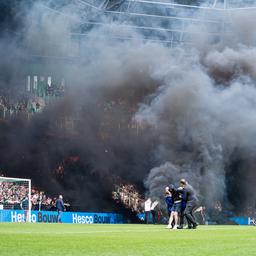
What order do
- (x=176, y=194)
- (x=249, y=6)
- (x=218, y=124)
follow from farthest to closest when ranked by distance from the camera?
(x=249, y=6), (x=218, y=124), (x=176, y=194)

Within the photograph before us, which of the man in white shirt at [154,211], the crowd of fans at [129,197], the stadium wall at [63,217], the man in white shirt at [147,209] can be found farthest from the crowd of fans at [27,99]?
the man in white shirt at [147,209]

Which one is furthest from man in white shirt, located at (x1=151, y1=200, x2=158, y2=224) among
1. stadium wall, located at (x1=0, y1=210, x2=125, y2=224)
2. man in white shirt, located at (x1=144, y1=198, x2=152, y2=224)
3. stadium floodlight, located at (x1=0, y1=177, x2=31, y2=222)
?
stadium floodlight, located at (x1=0, y1=177, x2=31, y2=222)

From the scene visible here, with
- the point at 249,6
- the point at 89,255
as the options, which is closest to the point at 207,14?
the point at 249,6

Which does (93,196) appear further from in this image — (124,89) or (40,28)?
(40,28)

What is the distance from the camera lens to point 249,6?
2119 inches

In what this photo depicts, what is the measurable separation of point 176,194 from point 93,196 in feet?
98.7

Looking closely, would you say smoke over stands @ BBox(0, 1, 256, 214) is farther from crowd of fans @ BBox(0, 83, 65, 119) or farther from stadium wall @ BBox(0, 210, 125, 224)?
stadium wall @ BBox(0, 210, 125, 224)

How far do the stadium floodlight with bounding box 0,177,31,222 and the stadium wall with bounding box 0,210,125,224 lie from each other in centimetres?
40

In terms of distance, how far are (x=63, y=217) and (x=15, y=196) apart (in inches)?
130

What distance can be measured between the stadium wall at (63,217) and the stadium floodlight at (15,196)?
0.40 metres

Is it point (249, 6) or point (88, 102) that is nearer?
point (249, 6)

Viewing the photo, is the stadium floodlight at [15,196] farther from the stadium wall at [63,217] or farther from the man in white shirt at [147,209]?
the man in white shirt at [147,209]

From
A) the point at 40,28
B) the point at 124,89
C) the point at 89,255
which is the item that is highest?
the point at 40,28

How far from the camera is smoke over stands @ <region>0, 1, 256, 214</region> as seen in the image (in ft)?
164
